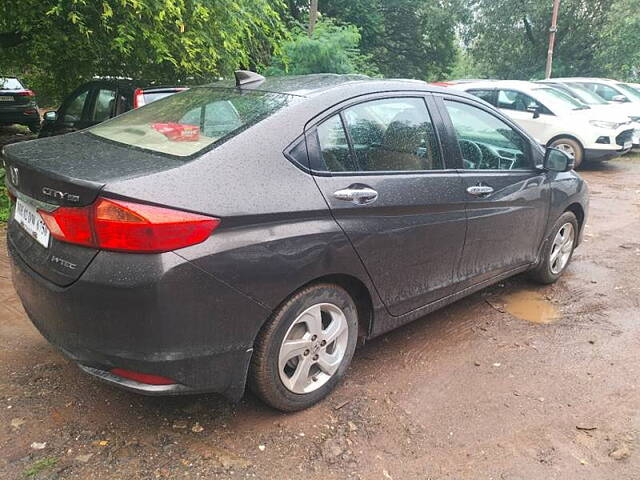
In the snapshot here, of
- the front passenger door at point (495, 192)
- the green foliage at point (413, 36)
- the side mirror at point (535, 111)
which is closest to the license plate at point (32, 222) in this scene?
the front passenger door at point (495, 192)

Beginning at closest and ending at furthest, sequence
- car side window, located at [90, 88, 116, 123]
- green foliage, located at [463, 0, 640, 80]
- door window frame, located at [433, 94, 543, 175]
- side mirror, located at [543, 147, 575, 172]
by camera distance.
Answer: door window frame, located at [433, 94, 543, 175], side mirror, located at [543, 147, 575, 172], car side window, located at [90, 88, 116, 123], green foliage, located at [463, 0, 640, 80]

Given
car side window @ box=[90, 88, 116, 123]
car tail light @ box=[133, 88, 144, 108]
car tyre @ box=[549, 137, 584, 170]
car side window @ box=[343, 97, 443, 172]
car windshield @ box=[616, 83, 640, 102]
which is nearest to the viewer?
car side window @ box=[343, 97, 443, 172]

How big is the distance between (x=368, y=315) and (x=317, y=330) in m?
0.41

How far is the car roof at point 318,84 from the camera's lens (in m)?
2.89

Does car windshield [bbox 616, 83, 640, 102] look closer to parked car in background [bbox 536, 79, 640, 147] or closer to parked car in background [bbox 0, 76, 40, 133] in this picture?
parked car in background [bbox 536, 79, 640, 147]

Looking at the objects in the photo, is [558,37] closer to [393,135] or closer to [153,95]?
[153,95]

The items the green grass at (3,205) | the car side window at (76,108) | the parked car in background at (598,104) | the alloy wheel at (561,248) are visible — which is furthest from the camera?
the parked car in background at (598,104)

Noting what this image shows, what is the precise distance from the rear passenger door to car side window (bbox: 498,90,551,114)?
28.4 ft

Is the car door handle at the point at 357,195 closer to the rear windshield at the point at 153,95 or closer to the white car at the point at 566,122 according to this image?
the rear windshield at the point at 153,95

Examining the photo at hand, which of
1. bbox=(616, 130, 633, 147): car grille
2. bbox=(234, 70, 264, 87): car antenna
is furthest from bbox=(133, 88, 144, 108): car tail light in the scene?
bbox=(616, 130, 633, 147): car grille

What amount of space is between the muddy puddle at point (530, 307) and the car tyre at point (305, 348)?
1788 millimetres

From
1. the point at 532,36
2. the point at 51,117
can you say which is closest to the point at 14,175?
the point at 51,117

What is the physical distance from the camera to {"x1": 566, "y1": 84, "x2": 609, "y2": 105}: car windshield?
41.5 ft

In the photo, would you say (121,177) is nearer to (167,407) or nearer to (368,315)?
(167,407)
